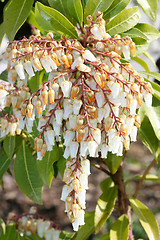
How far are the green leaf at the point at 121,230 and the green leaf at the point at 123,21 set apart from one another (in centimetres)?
83

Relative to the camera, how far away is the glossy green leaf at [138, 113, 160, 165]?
142 centimetres

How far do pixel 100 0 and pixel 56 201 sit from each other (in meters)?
3.05

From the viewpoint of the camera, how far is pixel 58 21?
118cm

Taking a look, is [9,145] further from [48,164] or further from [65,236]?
[65,236]

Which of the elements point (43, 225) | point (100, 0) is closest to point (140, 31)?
point (100, 0)

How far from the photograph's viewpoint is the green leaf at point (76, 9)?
1.20m

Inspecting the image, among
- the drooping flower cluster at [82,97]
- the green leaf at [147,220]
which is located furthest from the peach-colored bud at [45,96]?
the green leaf at [147,220]

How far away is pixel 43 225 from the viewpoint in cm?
184

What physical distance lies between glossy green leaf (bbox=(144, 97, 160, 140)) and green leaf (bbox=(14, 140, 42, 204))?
1.80ft

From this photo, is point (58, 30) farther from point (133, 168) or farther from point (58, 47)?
point (133, 168)

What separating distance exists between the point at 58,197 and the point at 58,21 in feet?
9.96

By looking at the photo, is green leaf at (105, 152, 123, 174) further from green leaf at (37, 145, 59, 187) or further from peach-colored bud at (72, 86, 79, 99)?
peach-colored bud at (72, 86, 79, 99)

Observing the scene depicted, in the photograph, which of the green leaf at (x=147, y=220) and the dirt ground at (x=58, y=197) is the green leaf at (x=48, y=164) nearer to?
the green leaf at (x=147, y=220)

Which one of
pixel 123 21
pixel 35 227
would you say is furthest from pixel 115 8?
pixel 35 227
